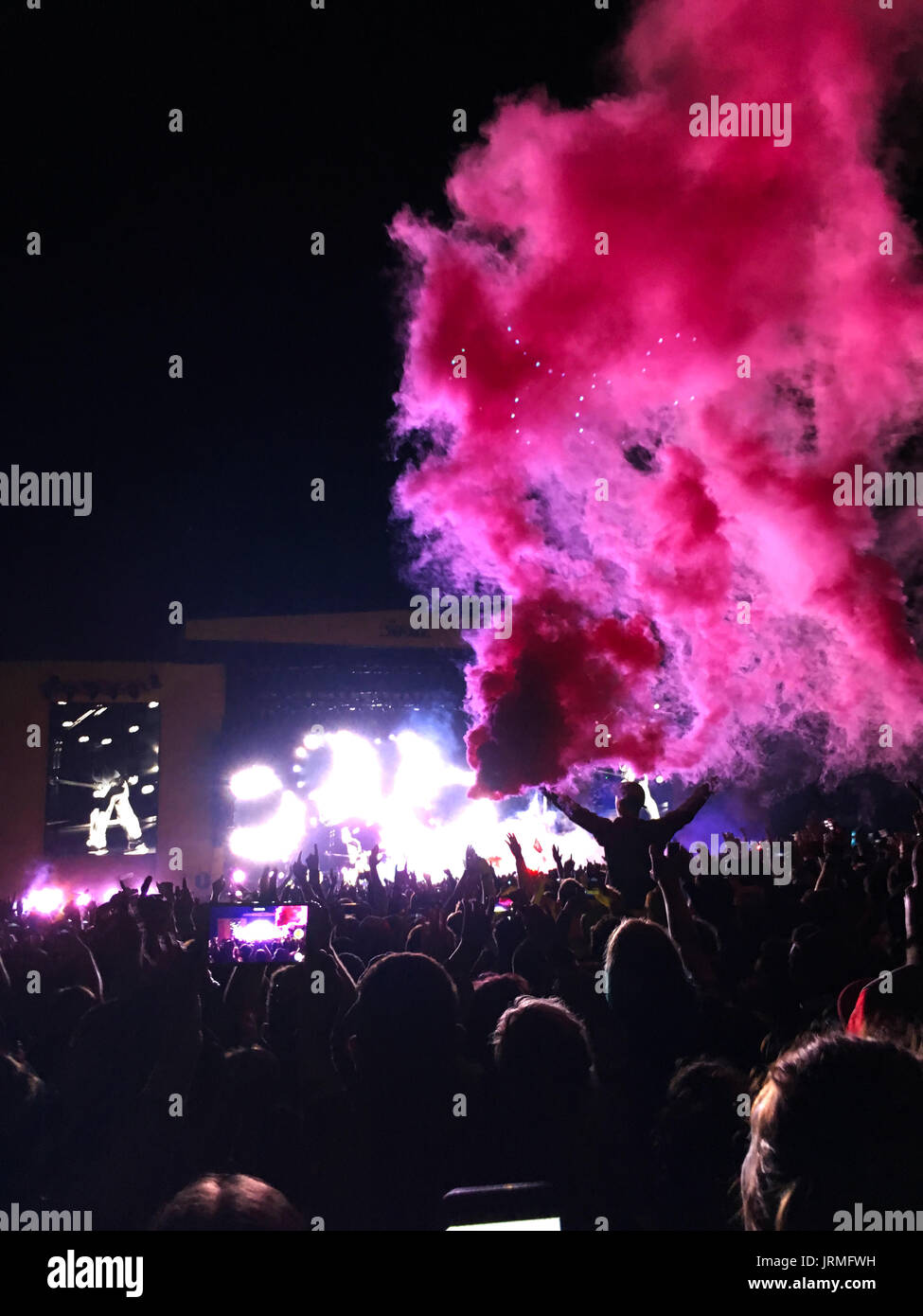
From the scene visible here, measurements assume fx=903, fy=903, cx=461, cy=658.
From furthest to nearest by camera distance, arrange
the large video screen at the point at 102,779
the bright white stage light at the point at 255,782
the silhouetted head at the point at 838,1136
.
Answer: the bright white stage light at the point at 255,782
the large video screen at the point at 102,779
the silhouetted head at the point at 838,1136

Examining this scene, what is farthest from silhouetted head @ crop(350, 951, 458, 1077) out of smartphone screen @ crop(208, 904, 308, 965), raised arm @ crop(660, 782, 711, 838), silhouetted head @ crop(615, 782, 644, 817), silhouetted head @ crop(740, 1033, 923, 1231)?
silhouetted head @ crop(615, 782, 644, 817)

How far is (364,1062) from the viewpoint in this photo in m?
2.62

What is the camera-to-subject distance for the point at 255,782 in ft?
62.2

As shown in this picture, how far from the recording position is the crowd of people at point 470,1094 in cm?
168

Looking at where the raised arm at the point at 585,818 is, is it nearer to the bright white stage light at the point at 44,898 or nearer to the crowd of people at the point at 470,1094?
the crowd of people at the point at 470,1094

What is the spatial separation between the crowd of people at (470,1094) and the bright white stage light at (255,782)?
15324 mm

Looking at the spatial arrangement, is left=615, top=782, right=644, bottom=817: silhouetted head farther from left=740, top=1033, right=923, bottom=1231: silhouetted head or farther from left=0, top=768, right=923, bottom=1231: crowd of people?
left=740, top=1033, right=923, bottom=1231: silhouetted head

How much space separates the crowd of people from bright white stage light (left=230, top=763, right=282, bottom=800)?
15.3 meters

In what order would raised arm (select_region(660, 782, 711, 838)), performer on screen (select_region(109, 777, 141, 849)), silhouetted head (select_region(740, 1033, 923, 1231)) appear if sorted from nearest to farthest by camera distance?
1. silhouetted head (select_region(740, 1033, 923, 1231))
2. raised arm (select_region(660, 782, 711, 838))
3. performer on screen (select_region(109, 777, 141, 849))

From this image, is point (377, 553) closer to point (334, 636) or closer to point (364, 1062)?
point (334, 636)

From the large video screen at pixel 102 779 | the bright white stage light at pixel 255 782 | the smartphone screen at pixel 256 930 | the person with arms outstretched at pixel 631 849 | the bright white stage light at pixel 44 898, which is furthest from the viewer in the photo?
the bright white stage light at pixel 255 782

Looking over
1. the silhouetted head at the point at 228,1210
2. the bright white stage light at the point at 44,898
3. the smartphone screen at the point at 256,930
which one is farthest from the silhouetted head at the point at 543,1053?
A: the bright white stage light at the point at 44,898

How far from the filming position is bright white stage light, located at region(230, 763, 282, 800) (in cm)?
1886
